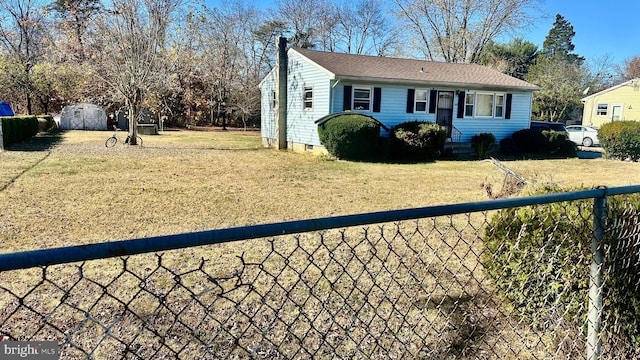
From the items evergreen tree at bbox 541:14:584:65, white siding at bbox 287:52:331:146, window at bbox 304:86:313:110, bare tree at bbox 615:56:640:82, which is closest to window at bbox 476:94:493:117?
white siding at bbox 287:52:331:146

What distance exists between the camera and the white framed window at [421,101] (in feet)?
53.8

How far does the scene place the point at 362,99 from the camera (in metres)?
15.5

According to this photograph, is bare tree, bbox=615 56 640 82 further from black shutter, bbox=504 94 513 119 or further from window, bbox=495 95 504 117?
window, bbox=495 95 504 117

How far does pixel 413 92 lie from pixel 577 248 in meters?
14.3

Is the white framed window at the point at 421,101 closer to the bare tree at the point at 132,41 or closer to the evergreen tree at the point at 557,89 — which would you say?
the bare tree at the point at 132,41

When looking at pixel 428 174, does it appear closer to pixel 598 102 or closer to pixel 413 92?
pixel 413 92

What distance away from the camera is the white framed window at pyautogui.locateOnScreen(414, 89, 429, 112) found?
1641cm

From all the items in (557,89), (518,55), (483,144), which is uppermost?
(518,55)

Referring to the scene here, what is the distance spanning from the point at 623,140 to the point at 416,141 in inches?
346

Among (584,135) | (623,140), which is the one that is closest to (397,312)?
(623,140)

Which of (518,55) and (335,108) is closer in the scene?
(335,108)

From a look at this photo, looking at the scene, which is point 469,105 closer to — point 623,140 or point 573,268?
point 623,140

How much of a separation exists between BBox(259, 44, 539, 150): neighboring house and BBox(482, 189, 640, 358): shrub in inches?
480

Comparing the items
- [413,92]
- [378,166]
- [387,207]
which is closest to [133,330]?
[387,207]
